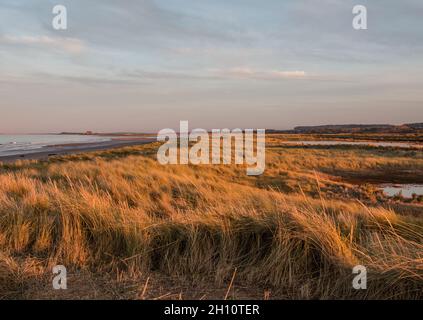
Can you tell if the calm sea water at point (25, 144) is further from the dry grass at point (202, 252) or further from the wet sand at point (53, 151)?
the dry grass at point (202, 252)

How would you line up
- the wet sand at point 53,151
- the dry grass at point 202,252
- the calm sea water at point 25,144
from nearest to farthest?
the dry grass at point 202,252 < the wet sand at point 53,151 < the calm sea water at point 25,144

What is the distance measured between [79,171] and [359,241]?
508 inches

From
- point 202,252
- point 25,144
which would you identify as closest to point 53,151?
point 25,144

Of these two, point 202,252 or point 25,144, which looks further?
point 25,144

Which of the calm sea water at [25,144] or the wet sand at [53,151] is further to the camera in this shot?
the calm sea water at [25,144]

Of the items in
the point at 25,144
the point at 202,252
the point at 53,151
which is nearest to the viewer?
the point at 202,252

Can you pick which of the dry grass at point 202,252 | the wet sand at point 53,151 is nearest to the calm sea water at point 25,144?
the wet sand at point 53,151

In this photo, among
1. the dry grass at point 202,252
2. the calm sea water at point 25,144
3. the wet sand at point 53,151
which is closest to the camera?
the dry grass at point 202,252

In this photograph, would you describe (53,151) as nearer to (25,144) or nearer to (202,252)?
(25,144)

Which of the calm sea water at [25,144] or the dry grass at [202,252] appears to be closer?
the dry grass at [202,252]

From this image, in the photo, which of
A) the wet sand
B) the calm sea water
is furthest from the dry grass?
the calm sea water
